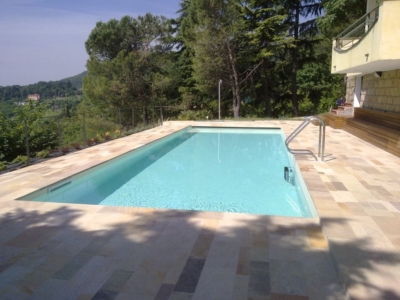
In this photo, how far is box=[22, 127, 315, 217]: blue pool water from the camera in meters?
5.10

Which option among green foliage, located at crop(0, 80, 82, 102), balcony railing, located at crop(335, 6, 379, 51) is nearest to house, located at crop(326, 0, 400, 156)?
balcony railing, located at crop(335, 6, 379, 51)

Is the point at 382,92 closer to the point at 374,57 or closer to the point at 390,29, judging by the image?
the point at 374,57

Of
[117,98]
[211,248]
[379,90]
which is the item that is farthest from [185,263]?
[117,98]

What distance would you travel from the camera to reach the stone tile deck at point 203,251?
227 centimetres

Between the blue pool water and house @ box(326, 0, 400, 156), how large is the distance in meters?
2.43

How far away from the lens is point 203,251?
281 cm

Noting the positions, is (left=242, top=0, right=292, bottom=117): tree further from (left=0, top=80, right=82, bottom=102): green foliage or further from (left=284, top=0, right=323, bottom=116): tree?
(left=0, top=80, right=82, bottom=102): green foliage

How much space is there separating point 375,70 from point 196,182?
681 centimetres

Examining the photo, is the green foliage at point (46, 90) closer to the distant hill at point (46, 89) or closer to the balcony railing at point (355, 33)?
the distant hill at point (46, 89)

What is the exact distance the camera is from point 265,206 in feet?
16.4

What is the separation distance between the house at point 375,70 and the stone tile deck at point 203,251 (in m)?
2.88

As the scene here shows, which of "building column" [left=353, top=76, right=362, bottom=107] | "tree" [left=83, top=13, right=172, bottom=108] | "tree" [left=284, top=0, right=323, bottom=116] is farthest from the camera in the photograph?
"tree" [left=83, top=13, right=172, bottom=108]

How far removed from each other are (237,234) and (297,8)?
18.8 metres

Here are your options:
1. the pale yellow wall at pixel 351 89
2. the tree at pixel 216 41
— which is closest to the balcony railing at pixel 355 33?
the pale yellow wall at pixel 351 89
